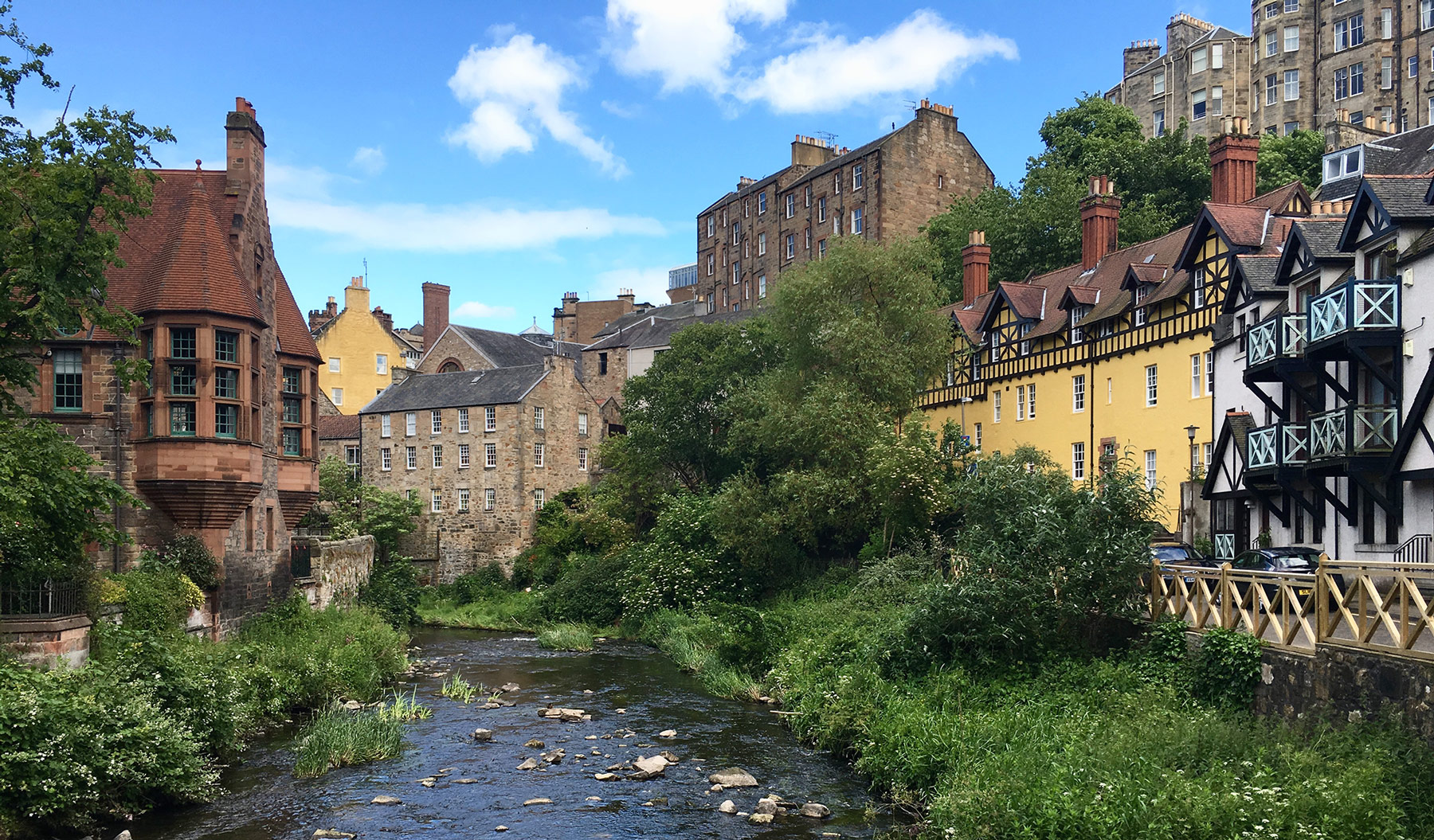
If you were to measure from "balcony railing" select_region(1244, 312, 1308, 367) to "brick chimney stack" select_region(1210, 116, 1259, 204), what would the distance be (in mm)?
10350

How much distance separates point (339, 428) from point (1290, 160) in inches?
2190

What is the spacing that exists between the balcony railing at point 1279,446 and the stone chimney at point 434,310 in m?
63.4

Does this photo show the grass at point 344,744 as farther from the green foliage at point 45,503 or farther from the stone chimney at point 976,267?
the stone chimney at point 976,267

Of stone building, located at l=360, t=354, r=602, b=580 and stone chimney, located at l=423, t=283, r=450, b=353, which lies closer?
stone building, located at l=360, t=354, r=602, b=580

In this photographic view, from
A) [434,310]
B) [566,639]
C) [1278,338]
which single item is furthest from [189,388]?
[434,310]

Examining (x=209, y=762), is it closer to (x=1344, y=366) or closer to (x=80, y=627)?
(x=80, y=627)

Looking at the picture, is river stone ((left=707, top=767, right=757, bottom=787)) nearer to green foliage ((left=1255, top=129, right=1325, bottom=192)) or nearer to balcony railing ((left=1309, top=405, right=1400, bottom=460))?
balcony railing ((left=1309, top=405, right=1400, bottom=460))

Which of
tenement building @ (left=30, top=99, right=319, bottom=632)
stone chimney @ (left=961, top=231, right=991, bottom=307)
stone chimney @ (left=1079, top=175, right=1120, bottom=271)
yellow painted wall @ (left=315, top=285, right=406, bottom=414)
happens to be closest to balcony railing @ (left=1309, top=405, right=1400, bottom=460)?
stone chimney @ (left=1079, top=175, right=1120, bottom=271)

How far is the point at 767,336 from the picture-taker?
1924 inches

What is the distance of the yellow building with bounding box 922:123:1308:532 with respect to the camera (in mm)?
32250

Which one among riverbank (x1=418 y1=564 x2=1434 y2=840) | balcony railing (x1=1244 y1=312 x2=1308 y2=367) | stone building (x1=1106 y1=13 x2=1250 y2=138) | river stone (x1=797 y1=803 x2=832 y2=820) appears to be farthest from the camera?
stone building (x1=1106 y1=13 x2=1250 y2=138)

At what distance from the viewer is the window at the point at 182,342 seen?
Result: 88.2 ft

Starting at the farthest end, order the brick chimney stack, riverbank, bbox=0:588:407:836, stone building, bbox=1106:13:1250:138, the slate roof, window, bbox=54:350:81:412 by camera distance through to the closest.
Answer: stone building, bbox=1106:13:1250:138 < the slate roof < the brick chimney stack < window, bbox=54:350:81:412 < riverbank, bbox=0:588:407:836

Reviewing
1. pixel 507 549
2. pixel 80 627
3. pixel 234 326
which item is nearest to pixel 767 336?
pixel 507 549
